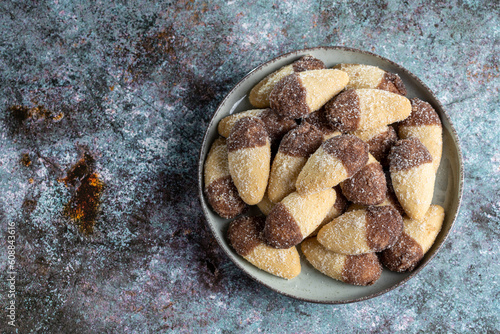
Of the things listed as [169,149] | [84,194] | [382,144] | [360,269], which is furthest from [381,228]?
[84,194]

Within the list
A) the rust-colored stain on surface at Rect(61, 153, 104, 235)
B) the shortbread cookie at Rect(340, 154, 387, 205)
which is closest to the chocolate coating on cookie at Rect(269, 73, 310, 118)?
the shortbread cookie at Rect(340, 154, 387, 205)

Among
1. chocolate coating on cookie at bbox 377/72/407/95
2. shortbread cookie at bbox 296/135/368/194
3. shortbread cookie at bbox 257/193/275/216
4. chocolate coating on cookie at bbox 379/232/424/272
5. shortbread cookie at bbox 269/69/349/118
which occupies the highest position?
shortbread cookie at bbox 269/69/349/118

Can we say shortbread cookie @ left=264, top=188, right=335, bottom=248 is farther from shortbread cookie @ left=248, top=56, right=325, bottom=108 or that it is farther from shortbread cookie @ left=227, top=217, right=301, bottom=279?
shortbread cookie @ left=248, top=56, right=325, bottom=108

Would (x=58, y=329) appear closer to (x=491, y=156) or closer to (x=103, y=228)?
(x=103, y=228)

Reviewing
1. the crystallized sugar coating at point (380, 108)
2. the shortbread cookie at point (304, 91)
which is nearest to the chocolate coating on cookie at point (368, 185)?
the crystallized sugar coating at point (380, 108)

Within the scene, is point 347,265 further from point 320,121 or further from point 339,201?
point 320,121

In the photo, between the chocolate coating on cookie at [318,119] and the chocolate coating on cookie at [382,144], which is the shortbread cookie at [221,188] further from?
the chocolate coating on cookie at [382,144]

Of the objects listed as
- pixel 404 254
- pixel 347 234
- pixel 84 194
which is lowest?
pixel 404 254

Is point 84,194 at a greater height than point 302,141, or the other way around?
point 302,141
